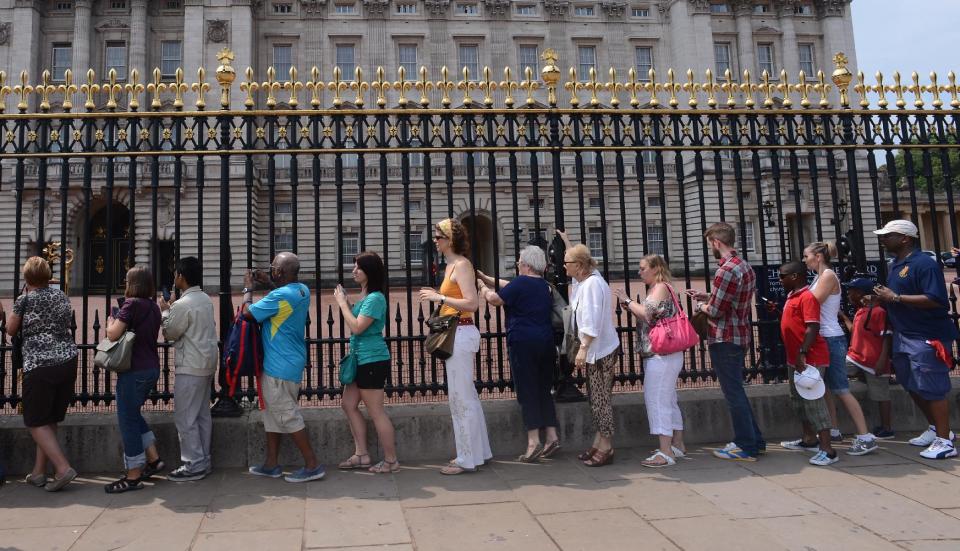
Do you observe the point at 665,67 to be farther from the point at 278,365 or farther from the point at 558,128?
the point at 278,365

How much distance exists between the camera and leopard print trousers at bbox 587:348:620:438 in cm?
491

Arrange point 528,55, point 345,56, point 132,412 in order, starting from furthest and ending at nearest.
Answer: point 528,55 → point 345,56 → point 132,412

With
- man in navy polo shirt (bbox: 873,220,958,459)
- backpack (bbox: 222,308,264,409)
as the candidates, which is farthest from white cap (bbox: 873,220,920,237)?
backpack (bbox: 222,308,264,409)

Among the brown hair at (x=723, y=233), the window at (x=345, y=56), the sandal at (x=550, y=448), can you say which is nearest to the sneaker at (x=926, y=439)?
the brown hair at (x=723, y=233)

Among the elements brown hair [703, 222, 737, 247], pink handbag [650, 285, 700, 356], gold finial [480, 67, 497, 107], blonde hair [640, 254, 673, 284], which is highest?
gold finial [480, 67, 497, 107]

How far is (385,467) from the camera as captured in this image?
4.85 meters

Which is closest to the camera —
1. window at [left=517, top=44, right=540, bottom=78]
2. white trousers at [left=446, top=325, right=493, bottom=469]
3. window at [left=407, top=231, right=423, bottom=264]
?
white trousers at [left=446, top=325, right=493, bottom=469]

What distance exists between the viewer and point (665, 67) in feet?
123

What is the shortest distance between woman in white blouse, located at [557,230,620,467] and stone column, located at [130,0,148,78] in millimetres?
35507

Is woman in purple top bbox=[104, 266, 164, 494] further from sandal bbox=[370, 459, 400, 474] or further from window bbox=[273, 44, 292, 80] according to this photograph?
→ window bbox=[273, 44, 292, 80]

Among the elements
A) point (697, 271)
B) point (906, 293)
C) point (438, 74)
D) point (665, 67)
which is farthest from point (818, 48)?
point (906, 293)

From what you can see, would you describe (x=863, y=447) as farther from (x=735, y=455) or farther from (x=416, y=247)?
(x=416, y=247)

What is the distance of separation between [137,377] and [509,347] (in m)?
2.90

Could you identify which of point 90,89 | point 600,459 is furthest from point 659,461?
point 90,89
